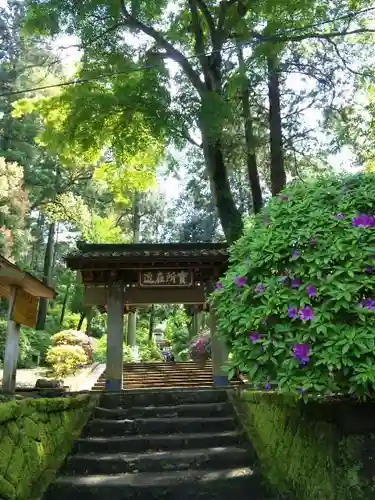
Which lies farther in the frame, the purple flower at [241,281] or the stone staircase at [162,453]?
the stone staircase at [162,453]

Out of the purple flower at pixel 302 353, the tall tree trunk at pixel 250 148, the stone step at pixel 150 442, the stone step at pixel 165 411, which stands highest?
the tall tree trunk at pixel 250 148

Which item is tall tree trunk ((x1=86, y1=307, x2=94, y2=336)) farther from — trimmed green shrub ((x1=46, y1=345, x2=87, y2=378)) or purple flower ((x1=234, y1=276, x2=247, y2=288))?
purple flower ((x1=234, y1=276, x2=247, y2=288))

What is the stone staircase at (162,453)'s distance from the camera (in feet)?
16.3

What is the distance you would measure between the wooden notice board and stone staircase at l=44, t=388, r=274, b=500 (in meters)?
1.83

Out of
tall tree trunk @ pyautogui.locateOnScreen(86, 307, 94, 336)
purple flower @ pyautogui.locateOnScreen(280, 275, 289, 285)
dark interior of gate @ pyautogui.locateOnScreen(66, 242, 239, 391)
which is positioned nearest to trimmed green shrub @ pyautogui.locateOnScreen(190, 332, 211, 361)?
dark interior of gate @ pyautogui.locateOnScreen(66, 242, 239, 391)

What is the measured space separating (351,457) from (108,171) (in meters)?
13.8

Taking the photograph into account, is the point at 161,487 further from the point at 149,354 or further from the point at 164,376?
the point at 149,354

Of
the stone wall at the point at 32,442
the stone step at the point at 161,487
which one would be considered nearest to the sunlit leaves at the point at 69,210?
the stone wall at the point at 32,442

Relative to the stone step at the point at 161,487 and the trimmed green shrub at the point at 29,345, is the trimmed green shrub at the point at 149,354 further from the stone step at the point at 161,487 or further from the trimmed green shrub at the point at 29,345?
the stone step at the point at 161,487

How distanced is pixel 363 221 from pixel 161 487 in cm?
355

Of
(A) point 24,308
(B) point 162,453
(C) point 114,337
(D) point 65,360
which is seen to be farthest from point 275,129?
(B) point 162,453

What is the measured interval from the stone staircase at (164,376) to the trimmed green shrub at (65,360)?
852 mm

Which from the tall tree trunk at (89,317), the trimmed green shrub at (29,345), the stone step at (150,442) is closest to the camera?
the stone step at (150,442)

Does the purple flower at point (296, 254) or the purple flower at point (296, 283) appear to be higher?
the purple flower at point (296, 254)
